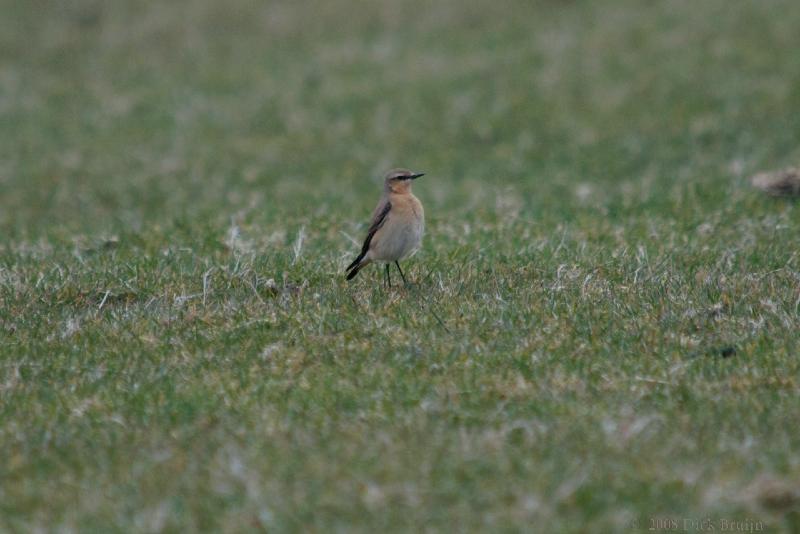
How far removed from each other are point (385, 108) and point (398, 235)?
10.6 m

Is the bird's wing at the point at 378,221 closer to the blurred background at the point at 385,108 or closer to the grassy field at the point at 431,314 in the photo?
the grassy field at the point at 431,314

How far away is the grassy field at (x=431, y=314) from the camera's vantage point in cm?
546

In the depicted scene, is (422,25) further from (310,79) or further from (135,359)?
(135,359)

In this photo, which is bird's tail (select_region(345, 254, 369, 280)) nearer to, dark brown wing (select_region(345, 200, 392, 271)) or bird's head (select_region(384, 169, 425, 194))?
dark brown wing (select_region(345, 200, 392, 271))

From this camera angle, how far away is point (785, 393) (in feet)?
21.2

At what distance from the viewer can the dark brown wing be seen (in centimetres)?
875

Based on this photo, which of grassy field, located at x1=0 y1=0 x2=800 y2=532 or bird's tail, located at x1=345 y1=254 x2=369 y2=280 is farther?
bird's tail, located at x1=345 y1=254 x2=369 y2=280

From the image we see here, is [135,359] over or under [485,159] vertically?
over

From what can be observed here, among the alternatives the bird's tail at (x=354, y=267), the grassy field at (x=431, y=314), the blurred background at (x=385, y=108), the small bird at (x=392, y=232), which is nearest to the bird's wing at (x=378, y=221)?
the small bird at (x=392, y=232)

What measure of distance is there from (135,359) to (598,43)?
14836 mm

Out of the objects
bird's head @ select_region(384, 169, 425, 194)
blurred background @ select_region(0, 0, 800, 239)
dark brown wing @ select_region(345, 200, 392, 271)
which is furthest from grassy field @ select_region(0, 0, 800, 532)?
bird's head @ select_region(384, 169, 425, 194)

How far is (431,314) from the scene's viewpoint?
7.87m

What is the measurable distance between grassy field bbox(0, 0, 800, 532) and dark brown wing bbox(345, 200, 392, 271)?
228mm

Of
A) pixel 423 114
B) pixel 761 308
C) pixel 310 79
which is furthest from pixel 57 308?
pixel 310 79
